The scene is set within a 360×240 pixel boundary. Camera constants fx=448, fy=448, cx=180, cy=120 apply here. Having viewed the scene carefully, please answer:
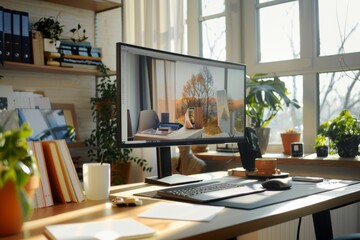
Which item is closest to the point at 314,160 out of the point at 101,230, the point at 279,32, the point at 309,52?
the point at 309,52

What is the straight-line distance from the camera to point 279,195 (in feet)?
4.48

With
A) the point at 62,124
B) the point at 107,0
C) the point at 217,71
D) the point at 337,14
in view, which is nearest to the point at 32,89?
the point at 62,124

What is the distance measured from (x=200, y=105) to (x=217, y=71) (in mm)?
200

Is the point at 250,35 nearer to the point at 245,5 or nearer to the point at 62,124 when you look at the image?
the point at 245,5

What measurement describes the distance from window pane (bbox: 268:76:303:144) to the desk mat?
3.68ft

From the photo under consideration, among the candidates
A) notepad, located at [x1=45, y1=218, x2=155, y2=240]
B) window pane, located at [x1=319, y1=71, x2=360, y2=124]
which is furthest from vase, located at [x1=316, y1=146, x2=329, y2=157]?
notepad, located at [x1=45, y1=218, x2=155, y2=240]

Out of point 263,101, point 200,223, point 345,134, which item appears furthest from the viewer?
point 263,101

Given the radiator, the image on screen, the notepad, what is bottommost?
the radiator

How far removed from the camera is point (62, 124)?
281 cm

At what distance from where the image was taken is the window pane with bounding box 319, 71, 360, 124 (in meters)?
2.55

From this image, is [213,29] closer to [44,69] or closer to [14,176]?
[44,69]

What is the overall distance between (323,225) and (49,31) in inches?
76.9

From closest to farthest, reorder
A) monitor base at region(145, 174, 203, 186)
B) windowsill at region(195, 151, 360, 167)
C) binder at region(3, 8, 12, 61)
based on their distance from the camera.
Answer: monitor base at region(145, 174, 203, 186)
windowsill at region(195, 151, 360, 167)
binder at region(3, 8, 12, 61)

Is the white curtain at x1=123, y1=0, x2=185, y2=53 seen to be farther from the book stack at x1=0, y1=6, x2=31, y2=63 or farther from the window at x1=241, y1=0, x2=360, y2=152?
the book stack at x1=0, y1=6, x2=31, y2=63
